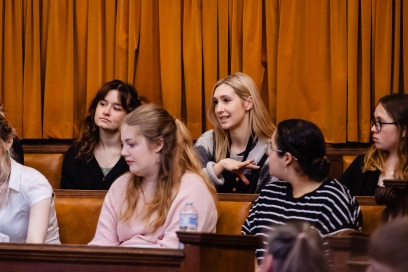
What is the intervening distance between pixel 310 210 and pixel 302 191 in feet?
0.41

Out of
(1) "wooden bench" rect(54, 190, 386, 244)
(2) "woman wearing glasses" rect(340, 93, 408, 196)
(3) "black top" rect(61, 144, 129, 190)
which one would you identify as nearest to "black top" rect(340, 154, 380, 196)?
(2) "woman wearing glasses" rect(340, 93, 408, 196)

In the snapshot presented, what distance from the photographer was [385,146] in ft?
14.2

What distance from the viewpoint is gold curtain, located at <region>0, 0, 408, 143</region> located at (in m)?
5.04

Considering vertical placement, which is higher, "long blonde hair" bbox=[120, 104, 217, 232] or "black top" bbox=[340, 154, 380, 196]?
"long blonde hair" bbox=[120, 104, 217, 232]

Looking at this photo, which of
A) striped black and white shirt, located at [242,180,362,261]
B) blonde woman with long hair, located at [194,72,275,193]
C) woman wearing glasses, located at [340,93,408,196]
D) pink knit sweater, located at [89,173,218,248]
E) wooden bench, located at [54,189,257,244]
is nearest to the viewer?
striped black and white shirt, located at [242,180,362,261]

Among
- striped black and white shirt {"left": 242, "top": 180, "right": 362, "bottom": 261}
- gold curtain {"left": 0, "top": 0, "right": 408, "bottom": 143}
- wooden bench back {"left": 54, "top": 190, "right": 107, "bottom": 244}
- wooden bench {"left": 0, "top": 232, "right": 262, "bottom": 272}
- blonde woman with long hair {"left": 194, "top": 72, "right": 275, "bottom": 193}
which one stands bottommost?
wooden bench back {"left": 54, "top": 190, "right": 107, "bottom": 244}

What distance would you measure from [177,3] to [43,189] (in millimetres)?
1885

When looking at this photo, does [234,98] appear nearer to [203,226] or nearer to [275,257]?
[203,226]

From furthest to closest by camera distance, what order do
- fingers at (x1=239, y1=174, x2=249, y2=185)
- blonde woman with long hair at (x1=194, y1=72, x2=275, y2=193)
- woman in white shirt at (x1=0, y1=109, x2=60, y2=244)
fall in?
blonde woman with long hair at (x1=194, y1=72, x2=275, y2=193) < fingers at (x1=239, y1=174, x2=249, y2=185) < woman in white shirt at (x1=0, y1=109, x2=60, y2=244)

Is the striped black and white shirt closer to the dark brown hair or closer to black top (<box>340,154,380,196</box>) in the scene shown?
black top (<box>340,154,380,196</box>)

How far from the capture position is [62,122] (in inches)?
214

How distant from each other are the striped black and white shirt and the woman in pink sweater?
28cm

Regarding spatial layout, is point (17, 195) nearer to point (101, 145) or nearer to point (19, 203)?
point (19, 203)

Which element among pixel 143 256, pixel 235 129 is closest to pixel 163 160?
pixel 143 256
